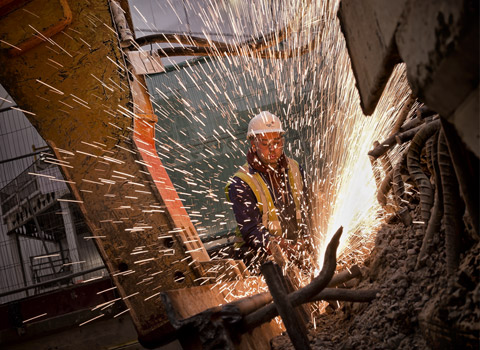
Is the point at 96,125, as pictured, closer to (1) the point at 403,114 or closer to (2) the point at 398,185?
(2) the point at 398,185

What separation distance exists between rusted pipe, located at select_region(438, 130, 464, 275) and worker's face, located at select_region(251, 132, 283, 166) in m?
2.79

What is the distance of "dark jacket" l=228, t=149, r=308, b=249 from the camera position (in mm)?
4469

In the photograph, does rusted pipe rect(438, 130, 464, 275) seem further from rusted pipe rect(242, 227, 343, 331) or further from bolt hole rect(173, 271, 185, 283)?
bolt hole rect(173, 271, 185, 283)

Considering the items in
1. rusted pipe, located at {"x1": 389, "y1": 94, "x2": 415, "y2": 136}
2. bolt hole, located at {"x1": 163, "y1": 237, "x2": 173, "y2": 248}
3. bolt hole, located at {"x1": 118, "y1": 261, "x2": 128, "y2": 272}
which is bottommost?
bolt hole, located at {"x1": 118, "y1": 261, "x2": 128, "y2": 272}

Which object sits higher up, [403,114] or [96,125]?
[96,125]

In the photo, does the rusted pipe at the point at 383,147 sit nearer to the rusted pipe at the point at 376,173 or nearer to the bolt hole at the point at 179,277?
the rusted pipe at the point at 376,173

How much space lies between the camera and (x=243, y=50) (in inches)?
161

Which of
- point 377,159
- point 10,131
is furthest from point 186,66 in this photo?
point 377,159

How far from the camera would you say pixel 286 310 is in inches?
83.1

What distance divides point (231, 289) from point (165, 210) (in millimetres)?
895

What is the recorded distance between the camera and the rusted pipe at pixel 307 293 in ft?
6.93

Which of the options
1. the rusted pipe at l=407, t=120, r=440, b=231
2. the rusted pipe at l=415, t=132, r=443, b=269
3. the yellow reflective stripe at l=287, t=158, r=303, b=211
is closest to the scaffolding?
the yellow reflective stripe at l=287, t=158, r=303, b=211

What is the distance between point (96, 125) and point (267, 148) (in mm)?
2336

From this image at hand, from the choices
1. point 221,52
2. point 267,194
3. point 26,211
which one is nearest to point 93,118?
point 221,52
